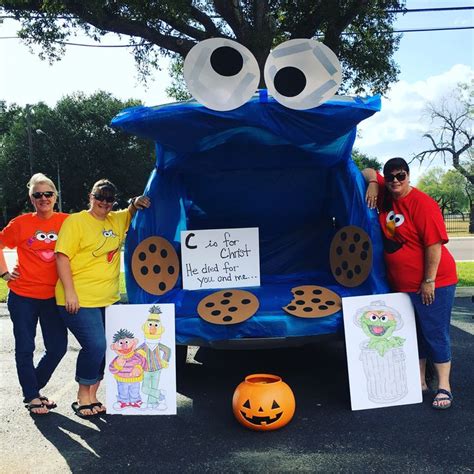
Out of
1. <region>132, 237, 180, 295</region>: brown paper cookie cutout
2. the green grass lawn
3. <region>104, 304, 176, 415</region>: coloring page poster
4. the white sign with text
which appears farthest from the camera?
the green grass lawn

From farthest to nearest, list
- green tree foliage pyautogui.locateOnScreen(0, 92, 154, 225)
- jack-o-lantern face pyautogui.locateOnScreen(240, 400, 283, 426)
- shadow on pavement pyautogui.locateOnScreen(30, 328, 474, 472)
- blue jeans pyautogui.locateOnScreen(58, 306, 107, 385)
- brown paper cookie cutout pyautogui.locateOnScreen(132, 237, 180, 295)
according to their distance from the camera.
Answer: green tree foliage pyautogui.locateOnScreen(0, 92, 154, 225) < brown paper cookie cutout pyautogui.locateOnScreen(132, 237, 180, 295) < blue jeans pyautogui.locateOnScreen(58, 306, 107, 385) < jack-o-lantern face pyautogui.locateOnScreen(240, 400, 283, 426) < shadow on pavement pyautogui.locateOnScreen(30, 328, 474, 472)

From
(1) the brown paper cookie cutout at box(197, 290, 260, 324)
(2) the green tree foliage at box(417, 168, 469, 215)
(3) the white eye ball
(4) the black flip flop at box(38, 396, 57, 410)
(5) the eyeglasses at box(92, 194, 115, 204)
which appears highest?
(2) the green tree foliage at box(417, 168, 469, 215)

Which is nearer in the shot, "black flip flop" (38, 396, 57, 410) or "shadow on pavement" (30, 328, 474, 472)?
"shadow on pavement" (30, 328, 474, 472)

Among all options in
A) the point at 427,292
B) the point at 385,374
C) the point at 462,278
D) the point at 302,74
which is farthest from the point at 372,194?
the point at 462,278

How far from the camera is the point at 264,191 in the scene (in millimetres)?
5430

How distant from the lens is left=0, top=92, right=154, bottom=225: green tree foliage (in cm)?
3250

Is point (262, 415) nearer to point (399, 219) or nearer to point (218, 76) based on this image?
point (399, 219)

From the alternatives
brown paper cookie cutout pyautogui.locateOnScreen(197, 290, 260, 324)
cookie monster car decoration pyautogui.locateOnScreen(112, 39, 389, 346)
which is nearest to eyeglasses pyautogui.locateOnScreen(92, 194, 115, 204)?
cookie monster car decoration pyautogui.locateOnScreen(112, 39, 389, 346)

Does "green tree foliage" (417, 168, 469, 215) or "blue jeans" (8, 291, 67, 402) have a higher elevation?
"green tree foliage" (417, 168, 469, 215)

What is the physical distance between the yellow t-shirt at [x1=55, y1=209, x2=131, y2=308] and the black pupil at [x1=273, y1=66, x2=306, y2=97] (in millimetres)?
1588

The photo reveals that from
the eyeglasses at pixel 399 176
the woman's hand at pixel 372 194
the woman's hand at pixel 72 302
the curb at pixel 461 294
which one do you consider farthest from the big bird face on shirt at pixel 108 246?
the curb at pixel 461 294

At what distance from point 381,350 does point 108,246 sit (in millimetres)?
2134

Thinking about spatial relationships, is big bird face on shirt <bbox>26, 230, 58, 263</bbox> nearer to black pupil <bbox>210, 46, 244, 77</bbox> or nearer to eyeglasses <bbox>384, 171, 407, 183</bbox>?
black pupil <bbox>210, 46, 244, 77</bbox>

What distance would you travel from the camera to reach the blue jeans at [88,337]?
3.58m
